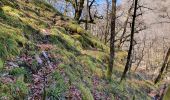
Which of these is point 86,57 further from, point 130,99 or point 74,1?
point 74,1

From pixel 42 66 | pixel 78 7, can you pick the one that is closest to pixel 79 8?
pixel 78 7

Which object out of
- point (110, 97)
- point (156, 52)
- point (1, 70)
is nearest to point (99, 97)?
point (110, 97)

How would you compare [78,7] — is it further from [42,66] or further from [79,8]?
[42,66]

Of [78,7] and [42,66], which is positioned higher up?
[78,7]

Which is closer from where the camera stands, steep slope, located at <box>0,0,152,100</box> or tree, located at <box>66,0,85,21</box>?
steep slope, located at <box>0,0,152,100</box>

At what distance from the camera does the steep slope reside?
1037 cm

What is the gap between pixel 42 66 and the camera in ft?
41.7

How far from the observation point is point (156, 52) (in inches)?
4063

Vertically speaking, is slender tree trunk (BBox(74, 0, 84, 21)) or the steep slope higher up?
slender tree trunk (BBox(74, 0, 84, 21))

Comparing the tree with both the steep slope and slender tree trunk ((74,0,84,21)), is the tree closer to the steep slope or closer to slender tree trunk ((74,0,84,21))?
slender tree trunk ((74,0,84,21))

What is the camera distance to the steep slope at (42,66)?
10.4 meters

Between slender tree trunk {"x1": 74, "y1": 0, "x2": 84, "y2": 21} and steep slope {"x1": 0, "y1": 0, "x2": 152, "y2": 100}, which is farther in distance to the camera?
slender tree trunk {"x1": 74, "y1": 0, "x2": 84, "y2": 21}

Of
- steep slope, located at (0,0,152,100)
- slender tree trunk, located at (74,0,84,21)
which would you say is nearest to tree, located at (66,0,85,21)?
slender tree trunk, located at (74,0,84,21)

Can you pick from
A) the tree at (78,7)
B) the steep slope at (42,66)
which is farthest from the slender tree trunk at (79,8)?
the steep slope at (42,66)
